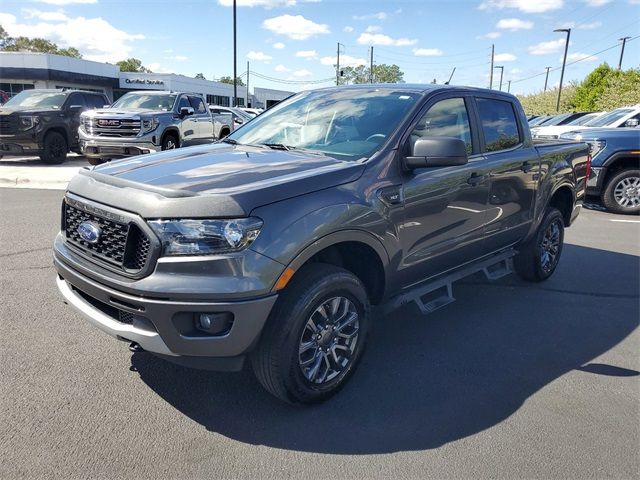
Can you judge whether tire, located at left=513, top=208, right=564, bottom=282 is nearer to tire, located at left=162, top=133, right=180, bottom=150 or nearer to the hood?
the hood

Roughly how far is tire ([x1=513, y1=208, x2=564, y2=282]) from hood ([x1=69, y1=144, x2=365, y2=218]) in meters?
2.87

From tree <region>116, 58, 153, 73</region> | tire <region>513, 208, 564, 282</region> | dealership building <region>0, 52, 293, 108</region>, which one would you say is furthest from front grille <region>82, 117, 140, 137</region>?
tree <region>116, 58, 153, 73</region>

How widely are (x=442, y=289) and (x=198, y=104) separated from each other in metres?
12.2

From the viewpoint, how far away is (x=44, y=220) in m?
7.41

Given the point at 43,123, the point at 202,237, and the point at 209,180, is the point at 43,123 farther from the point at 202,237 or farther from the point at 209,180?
the point at 202,237

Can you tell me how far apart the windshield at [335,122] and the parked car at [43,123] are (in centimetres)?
1104

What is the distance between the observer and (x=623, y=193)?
31.3 feet

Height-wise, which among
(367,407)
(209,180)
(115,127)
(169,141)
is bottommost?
(367,407)

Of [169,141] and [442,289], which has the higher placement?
[169,141]

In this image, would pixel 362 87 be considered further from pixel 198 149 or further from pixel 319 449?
pixel 319 449

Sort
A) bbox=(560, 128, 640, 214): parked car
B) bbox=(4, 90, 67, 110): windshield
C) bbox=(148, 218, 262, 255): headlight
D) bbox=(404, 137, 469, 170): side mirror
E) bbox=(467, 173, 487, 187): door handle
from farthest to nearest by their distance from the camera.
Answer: bbox=(4, 90, 67, 110): windshield → bbox=(560, 128, 640, 214): parked car → bbox=(467, 173, 487, 187): door handle → bbox=(404, 137, 469, 170): side mirror → bbox=(148, 218, 262, 255): headlight

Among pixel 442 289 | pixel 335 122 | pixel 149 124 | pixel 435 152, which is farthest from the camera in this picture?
pixel 149 124

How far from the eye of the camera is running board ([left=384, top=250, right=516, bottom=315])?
143 inches

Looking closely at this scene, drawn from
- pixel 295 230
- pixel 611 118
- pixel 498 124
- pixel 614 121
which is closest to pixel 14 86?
pixel 611 118
